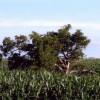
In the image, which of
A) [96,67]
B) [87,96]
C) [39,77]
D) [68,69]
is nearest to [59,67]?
[68,69]

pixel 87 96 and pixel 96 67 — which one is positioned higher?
pixel 87 96

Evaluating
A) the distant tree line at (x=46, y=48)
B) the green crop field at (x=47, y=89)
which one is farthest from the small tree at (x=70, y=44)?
the green crop field at (x=47, y=89)

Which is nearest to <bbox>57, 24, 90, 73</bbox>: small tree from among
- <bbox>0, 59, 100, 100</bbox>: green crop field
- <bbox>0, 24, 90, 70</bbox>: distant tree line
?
<bbox>0, 24, 90, 70</bbox>: distant tree line

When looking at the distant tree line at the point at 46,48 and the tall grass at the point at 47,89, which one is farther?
the distant tree line at the point at 46,48

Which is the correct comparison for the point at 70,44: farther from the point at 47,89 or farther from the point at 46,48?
the point at 47,89

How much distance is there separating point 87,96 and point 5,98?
3.86 m

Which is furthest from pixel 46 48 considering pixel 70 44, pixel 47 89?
pixel 47 89

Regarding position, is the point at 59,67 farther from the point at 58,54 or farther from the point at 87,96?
the point at 87,96

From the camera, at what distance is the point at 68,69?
37.4 m

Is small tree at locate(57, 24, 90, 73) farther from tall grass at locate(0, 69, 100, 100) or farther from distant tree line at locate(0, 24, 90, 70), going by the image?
tall grass at locate(0, 69, 100, 100)

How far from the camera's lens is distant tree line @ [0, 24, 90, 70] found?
115 ft

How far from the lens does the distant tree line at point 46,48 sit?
35.0m

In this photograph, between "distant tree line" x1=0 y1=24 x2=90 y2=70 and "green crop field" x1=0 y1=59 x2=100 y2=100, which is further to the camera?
"distant tree line" x1=0 y1=24 x2=90 y2=70

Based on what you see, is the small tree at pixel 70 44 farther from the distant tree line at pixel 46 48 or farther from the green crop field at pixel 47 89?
the green crop field at pixel 47 89
